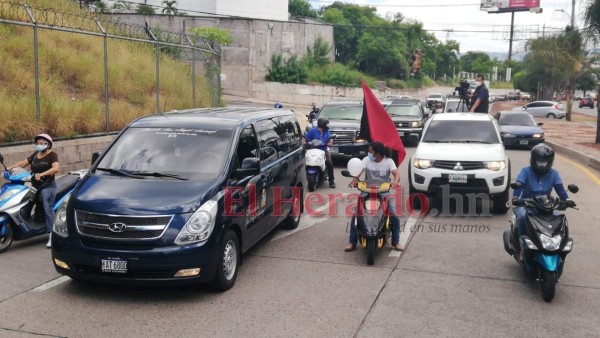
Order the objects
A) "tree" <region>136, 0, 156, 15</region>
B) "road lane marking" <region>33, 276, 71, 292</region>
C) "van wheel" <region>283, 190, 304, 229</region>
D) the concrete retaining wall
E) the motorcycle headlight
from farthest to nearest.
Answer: "tree" <region>136, 0, 156, 15</region>, the concrete retaining wall, "van wheel" <region>283, 190, 304, 229</region>, "road lane marking" <region>33, 276, 71, 292</region>, the motorcycle headlight

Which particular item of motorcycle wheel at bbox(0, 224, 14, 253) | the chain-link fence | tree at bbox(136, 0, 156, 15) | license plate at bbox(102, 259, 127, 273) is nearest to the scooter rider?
motorcycle wheel at bbox(0, 224, 14, 253)

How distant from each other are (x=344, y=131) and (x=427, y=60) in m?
86.3

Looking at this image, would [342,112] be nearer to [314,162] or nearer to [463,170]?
[314,162]

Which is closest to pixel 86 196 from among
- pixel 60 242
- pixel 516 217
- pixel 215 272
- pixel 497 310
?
pixel 60 242

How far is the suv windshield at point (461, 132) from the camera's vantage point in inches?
435

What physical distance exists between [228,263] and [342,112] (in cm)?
1174

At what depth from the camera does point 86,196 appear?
605 centimetres

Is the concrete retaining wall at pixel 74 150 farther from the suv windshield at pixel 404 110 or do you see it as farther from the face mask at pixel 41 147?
the suv windshield at pixel 404 110

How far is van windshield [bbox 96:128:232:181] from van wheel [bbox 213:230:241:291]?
2.38 feet

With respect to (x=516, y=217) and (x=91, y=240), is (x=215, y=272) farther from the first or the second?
(x=516, y=217)

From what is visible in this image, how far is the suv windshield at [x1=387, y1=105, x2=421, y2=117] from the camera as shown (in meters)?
22.9

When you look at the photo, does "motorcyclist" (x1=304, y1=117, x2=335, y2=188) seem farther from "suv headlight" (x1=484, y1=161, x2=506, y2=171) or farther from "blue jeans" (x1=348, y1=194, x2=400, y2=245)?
"blue jeans" (x1=348, y1=194, x2=400, y2=245)

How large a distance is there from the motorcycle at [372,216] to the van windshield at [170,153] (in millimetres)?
1889

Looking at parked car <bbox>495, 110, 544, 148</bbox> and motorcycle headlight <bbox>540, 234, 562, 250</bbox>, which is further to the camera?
parked car <bbox>495, 110, 544, 148</bbox>
